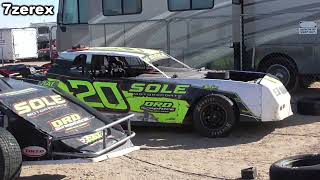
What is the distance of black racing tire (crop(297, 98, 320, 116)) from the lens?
35.2ft

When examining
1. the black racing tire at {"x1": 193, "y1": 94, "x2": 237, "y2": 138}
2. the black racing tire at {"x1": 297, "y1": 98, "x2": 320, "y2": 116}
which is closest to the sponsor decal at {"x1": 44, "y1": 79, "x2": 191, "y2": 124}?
the black racing tire at {"x1": 193, "y1": 94, "x2": 237, "y2": 138}

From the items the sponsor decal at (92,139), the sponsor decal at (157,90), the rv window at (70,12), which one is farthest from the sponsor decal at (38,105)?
the rv window at (70,12)

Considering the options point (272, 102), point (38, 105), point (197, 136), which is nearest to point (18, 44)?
point (197, 136)

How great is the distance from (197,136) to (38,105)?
338 centimetres

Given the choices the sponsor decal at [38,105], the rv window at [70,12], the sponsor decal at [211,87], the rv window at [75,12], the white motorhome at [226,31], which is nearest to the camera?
the sponsor decal at [38,105]

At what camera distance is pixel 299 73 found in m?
13.4

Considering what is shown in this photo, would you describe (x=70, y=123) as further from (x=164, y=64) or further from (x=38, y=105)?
(x=164, y=64)

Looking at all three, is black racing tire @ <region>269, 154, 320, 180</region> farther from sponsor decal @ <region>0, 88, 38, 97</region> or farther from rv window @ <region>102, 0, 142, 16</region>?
rv window @ <region>102, 0, 142, 16</region>

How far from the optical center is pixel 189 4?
14.1m

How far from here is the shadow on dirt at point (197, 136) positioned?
845 centimetres

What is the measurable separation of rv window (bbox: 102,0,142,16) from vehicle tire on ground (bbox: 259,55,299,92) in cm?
371

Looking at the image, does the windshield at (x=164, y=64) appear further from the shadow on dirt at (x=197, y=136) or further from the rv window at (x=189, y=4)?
the rv window at (x=189, y=4)

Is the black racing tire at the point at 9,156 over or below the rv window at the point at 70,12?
below

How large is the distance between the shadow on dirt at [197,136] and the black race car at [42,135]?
1.93 meters
